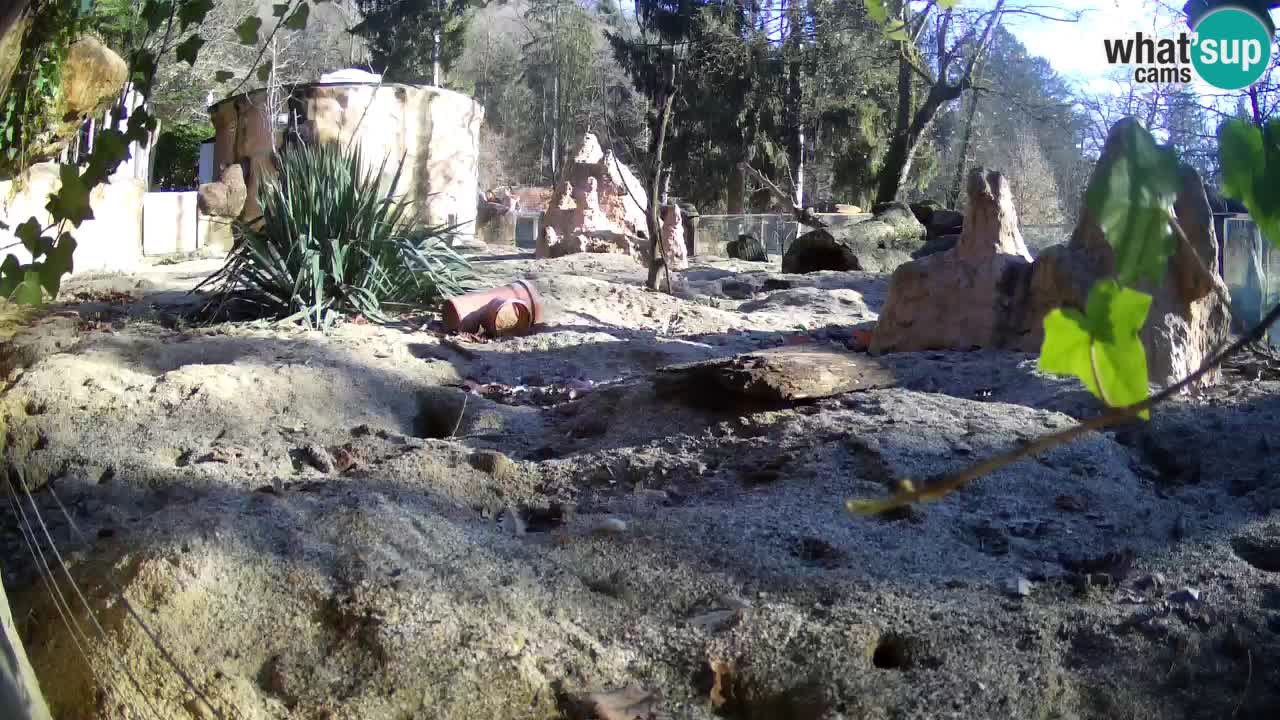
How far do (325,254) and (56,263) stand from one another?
5.29 metres

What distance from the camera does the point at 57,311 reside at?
22.9 ft

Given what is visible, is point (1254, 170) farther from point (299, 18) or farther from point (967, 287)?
point (967, 287)

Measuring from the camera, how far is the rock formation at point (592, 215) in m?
13.4

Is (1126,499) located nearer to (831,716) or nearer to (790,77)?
(831,716)

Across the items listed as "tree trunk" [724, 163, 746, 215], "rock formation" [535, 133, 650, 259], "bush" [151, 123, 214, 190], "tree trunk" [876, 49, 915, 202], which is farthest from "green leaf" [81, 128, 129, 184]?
"tree trunk" [724, 163, 746, 215]

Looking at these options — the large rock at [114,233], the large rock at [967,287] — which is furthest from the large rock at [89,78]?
the large rock at [114,233]

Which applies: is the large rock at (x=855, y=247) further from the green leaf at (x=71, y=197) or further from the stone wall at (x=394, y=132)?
the green leaf at (x=71, y=197)

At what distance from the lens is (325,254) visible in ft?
22.6

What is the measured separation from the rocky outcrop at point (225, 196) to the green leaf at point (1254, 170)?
1238cm

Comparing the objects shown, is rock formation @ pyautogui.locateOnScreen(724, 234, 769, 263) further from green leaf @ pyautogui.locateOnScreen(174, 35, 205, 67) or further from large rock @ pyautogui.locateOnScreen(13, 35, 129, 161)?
green leaf @ pyautogui.locateOnScreen(174, 35, 205, 67)

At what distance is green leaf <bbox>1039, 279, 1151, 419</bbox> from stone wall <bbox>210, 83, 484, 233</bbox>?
1567 cm

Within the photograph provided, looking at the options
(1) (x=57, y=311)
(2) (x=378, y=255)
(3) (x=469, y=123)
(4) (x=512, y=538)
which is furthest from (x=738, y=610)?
(3) (x=469, y=123)

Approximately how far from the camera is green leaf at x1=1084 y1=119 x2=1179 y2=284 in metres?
0.56

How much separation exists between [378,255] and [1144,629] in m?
5.71
